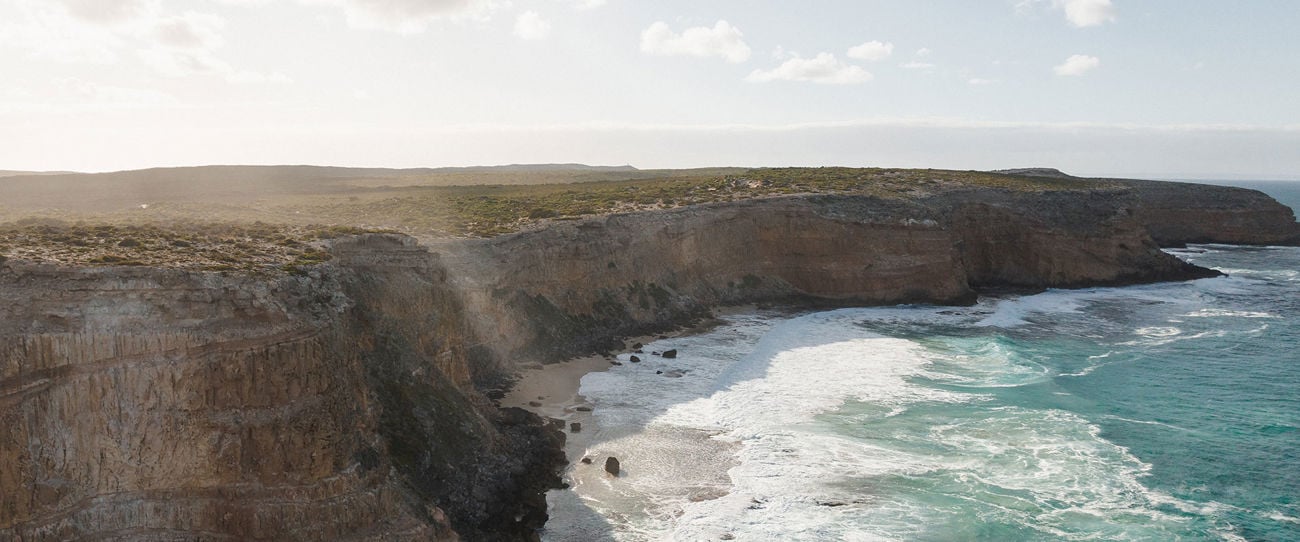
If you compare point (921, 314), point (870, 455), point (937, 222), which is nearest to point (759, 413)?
point (870, 455)

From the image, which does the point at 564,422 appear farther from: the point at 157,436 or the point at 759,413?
the point at 157,436

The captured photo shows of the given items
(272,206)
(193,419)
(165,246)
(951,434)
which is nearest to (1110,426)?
(951,434)

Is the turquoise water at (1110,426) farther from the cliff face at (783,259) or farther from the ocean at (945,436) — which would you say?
the cliff face at (783,259)

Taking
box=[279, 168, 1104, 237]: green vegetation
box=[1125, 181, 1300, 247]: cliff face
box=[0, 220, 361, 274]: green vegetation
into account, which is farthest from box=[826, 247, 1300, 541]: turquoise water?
box=[1125, 181, 1300, 247]: cliff face

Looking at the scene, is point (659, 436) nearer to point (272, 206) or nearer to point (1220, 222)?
point (272, 206)

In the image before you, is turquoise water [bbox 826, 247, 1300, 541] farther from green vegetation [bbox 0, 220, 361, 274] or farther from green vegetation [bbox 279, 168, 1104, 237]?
green vegetation [bbox 0, 220, 361, 274]

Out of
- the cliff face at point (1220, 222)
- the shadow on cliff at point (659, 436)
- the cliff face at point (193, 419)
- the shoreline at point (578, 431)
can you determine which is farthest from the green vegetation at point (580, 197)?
the cliff face at point (193, 419)

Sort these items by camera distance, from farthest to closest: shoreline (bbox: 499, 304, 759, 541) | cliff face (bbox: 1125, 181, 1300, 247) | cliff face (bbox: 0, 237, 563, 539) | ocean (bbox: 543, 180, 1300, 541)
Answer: cliff face (bbox: 1125, 181, 1300, 247), shoreline (bbox: 499, 304, 759, 541), ocean (bbox: 543, 180, 1300, 541), cliff face (bbox: 0, 237, 563, 539)
